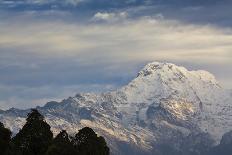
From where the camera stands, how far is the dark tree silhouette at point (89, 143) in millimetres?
129125

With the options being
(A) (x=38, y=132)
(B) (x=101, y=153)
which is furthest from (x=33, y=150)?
(B) (x=101, y=153)

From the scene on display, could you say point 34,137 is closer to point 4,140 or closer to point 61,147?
point 4,140

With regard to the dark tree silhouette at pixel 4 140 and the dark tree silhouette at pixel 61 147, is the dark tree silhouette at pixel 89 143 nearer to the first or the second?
the dark tree silhouette at pixel 61 147

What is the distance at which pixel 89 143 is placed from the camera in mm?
130250

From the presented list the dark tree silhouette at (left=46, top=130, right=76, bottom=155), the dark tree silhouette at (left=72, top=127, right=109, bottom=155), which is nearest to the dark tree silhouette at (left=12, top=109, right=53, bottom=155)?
the dark tree silhouette at (left=46, top=130, right=76, bottom=155)

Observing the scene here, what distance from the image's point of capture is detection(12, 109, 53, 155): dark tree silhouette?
424 ft

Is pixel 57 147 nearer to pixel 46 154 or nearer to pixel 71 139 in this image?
pixel 46 154

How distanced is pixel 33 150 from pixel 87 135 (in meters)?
9.75

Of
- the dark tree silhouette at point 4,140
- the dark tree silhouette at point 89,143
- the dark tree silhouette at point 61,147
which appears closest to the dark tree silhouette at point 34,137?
the dark tree silhouette at point 4,140

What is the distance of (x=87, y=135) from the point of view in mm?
131875

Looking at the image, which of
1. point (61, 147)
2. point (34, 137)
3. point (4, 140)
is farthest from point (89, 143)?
point (4, 140)

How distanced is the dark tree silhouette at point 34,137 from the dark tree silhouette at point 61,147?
143 inches

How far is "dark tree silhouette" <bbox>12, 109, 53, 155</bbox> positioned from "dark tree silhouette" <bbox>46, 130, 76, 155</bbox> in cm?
363

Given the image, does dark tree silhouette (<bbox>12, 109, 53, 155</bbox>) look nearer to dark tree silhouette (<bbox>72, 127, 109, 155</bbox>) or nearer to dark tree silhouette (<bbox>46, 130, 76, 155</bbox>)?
dark tree silhouette (<bbox>46, 130, 76, 155</bbox>)
